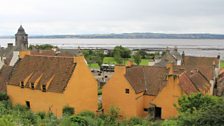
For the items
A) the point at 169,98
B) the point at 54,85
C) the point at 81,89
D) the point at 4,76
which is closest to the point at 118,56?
the point at 4,76

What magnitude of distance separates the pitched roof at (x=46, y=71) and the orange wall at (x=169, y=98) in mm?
10191

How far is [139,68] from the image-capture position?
39.9 m

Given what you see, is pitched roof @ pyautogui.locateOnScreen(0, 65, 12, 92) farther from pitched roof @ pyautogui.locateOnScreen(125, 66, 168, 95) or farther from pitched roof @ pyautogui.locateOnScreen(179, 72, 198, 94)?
pitched roof @ pyautogui.locateOnScreen(179, 72, 198, 94)

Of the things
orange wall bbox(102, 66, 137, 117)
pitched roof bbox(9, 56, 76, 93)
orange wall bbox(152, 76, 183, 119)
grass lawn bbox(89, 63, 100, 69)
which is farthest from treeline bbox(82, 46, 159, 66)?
orange wall bbox(152, 76, 183, 119)

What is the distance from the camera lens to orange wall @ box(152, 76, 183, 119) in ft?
113

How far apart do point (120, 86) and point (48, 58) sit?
30.8 ft

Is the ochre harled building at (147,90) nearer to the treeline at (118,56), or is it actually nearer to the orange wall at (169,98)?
the orange wall at (169,98)

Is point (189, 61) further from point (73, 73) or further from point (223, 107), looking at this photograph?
point (223, 107)

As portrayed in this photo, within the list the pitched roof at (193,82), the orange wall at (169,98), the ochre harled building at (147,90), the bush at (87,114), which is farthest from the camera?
the pitched roof at (193,82)

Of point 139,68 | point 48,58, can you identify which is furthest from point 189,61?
point 48,58

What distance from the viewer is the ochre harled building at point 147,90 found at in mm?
35062

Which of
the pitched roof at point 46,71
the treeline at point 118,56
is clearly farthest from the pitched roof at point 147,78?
the treeline at point 118,56

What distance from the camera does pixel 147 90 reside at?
124 ft

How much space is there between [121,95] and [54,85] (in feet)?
25.3
